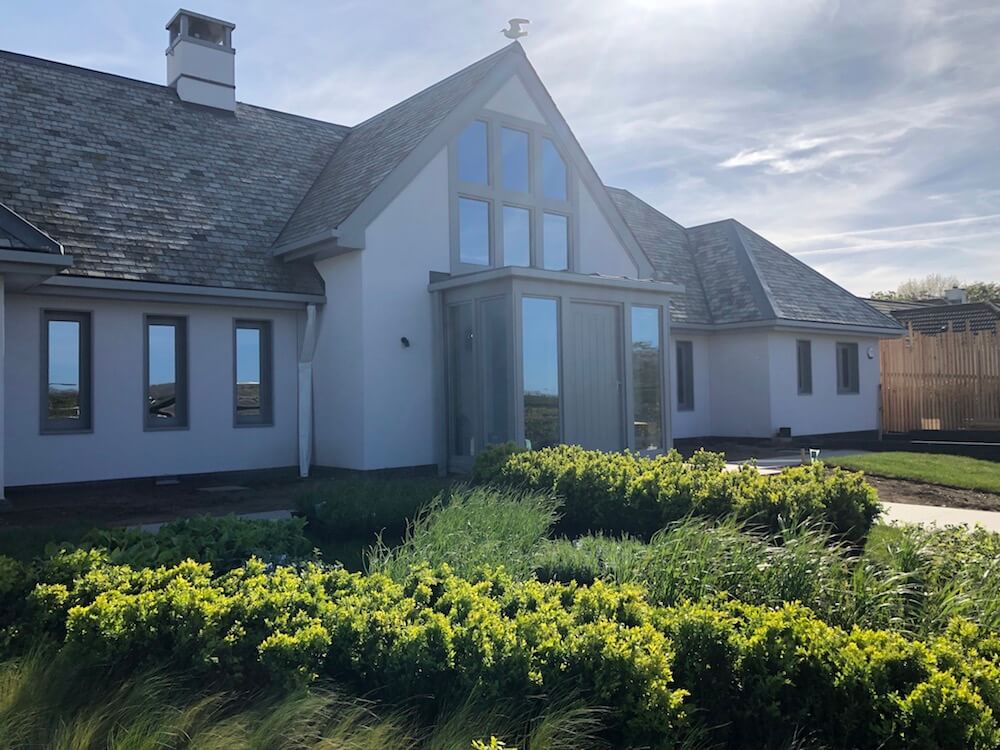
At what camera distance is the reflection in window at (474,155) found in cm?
1440

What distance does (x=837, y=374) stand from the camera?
819 inches

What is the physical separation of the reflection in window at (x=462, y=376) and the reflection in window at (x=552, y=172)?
3.63 m

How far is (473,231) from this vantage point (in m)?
14.6

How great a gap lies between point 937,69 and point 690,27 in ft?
12.9

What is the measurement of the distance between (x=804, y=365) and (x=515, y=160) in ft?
31.7

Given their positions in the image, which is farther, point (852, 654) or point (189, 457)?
point (189, 457)

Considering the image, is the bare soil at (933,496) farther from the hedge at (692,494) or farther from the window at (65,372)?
the window at (65,372)

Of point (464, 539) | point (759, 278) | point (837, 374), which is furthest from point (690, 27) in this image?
point (837, 374)

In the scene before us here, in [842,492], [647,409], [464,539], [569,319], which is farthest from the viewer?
[647,409]

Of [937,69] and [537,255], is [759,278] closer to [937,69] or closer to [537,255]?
[537,255]

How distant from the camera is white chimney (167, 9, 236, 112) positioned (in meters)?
16.4

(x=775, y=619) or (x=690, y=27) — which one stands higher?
(x=690, y=27)

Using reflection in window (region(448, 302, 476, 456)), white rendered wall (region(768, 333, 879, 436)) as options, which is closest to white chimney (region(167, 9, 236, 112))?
reflection in window (region(448, 302, 476, 456))

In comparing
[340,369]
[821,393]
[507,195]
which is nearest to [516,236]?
[507,195]
